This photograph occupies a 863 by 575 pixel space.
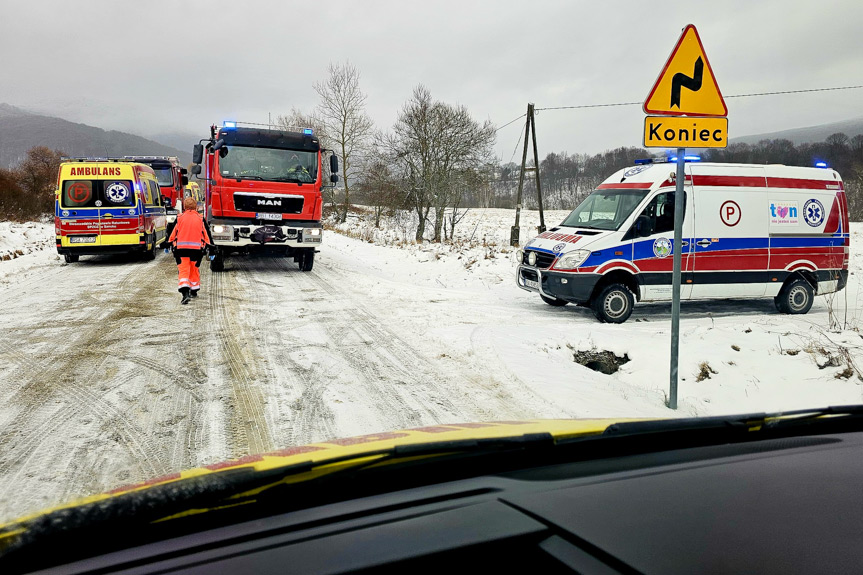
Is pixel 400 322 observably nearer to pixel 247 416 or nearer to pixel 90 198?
pixel 247 416

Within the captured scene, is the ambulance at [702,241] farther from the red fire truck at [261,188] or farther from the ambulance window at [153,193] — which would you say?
the ambulance window at [153,193]

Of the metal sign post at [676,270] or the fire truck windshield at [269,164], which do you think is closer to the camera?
the metal sign post at [676,270]

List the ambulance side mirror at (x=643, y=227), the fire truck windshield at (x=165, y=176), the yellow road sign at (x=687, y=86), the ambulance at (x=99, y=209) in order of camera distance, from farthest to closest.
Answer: the fire truck windshield at (x=165, y=176)
the ambulance at (x=99, y=209)
the ambulance side mirror at (x=643, y=227)
the yellow road sign at (x=687, y=86)

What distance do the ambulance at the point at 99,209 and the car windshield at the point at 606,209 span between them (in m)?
11.6

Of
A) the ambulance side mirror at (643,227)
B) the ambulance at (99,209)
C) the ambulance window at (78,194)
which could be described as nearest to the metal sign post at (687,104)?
the ambulance side mirror at (643,227)

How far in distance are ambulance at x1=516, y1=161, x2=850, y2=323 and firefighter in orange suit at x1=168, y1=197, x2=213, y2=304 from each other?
5.73m

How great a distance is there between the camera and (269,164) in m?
13.1

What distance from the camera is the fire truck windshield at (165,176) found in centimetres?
2250

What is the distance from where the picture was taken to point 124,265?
1495 centimetres

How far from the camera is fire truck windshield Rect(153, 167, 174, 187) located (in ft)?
73.8

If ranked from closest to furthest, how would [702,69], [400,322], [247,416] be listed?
1. [247,416]
2. [702,69]
3. [400,322]

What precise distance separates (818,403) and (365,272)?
35.8 ft

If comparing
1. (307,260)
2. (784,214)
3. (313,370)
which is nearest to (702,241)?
(784,214)

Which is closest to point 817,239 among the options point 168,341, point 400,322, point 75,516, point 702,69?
point 702,69
